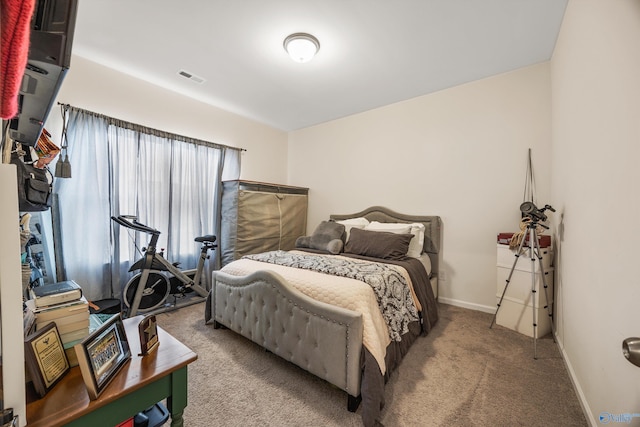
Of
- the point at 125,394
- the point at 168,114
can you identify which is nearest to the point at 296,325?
the point at 125,394

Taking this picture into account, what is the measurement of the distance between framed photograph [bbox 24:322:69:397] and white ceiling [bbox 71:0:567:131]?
222 cm

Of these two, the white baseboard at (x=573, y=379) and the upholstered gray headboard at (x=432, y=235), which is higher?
the upholstered gray headboard at (x=432, y=235)

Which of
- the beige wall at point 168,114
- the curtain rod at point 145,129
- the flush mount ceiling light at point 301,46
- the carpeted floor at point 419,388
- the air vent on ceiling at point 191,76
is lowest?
the carpeted floor at point 419,388

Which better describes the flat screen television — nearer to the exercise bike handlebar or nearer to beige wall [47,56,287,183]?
the exercise bike handlebar

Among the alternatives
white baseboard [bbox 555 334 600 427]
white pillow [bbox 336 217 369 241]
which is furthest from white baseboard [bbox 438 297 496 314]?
white pillow [bbox 336 217 369 241]

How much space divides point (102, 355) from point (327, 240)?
8.36ft

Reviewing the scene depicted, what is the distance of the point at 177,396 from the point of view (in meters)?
0.93

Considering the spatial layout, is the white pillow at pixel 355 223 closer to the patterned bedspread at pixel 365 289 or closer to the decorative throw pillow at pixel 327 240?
the decorative throw pillow at pixel 327 240

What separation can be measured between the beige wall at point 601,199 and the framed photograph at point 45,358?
2.00 meters

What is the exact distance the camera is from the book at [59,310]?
82 cm

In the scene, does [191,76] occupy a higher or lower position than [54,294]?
higher

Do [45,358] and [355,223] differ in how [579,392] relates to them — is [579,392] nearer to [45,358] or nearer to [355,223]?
[355,223]

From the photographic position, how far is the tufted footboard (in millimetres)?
1510

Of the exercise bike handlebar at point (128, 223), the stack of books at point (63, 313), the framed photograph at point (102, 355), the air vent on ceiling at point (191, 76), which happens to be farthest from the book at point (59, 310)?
the air vent on ceiling at point (191, 76)
